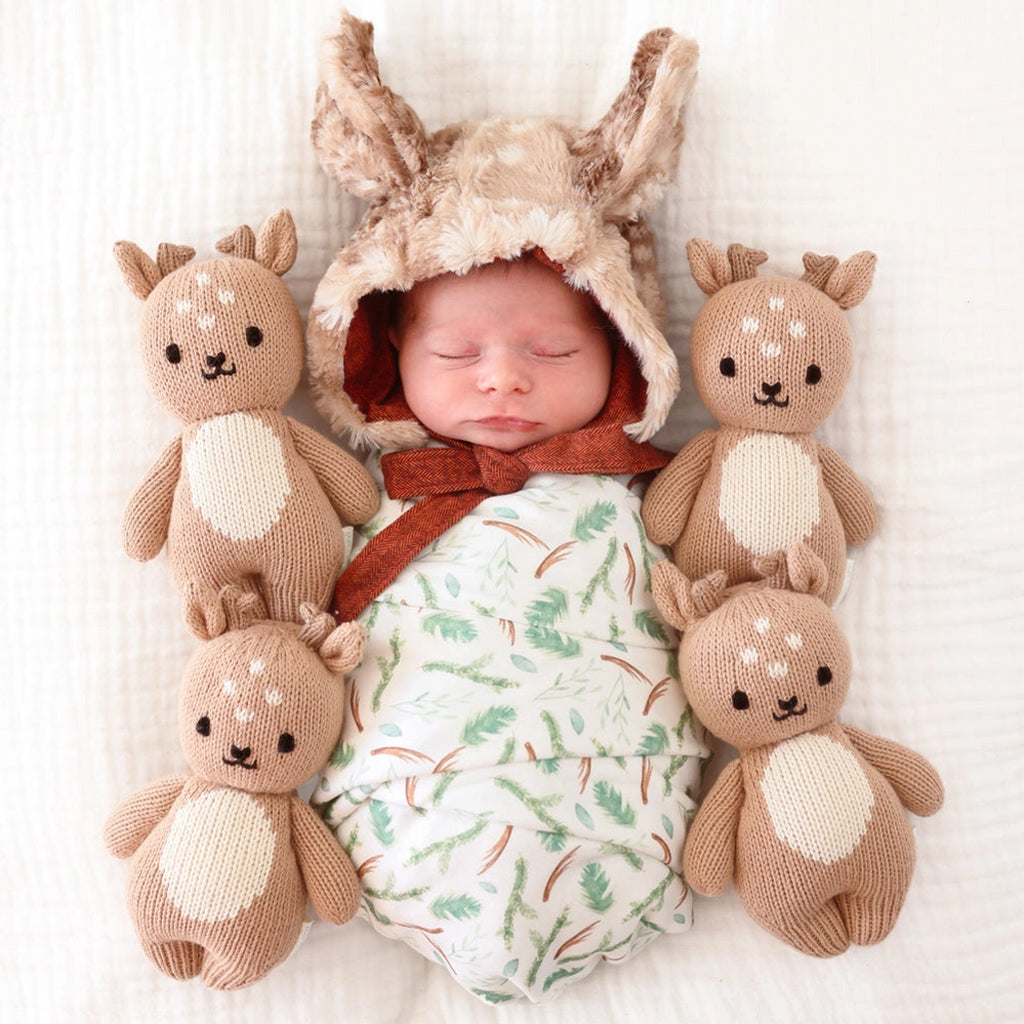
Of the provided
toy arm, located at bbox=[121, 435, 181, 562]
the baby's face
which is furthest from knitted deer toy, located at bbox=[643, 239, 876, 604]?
toy arm, located at bbox=[121, 435, 181, 562]

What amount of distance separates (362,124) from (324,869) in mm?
714

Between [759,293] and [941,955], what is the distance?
0.70 m

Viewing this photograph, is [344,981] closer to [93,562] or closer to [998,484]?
[93,562]

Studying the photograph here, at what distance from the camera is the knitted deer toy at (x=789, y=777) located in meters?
1.04

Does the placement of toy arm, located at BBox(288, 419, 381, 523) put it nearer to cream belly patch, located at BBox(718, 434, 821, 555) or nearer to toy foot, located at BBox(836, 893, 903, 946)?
cream belly patch, located at BBox(718, 434, 821, 555)

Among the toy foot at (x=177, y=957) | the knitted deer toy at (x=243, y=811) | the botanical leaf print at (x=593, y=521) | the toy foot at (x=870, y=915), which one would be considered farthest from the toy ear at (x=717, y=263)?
the toy foot at (x=177, y=957)

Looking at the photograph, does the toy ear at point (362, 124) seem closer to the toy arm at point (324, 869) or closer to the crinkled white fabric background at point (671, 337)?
the crinkled white fabric background at point (671, 337)

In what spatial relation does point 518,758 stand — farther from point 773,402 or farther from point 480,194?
point 480,194

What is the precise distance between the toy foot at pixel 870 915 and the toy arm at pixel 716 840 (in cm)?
11

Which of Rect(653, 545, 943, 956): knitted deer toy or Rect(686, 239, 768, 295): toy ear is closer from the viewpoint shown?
Rect(653, 545, 943, 956): knitted deer toy

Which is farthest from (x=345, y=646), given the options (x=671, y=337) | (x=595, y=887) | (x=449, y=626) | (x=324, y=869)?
(x=671, y=337)

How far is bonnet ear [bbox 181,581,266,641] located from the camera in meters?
1.04

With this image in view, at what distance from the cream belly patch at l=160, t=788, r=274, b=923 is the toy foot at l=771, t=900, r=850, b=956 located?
49 centimetres

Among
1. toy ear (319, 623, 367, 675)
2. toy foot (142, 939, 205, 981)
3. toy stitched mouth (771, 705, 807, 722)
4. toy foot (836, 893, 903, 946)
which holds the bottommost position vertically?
toy foot (142, 939, 205, 981)
